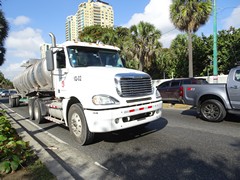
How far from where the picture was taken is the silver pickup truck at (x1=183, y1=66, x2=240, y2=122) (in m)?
7.00

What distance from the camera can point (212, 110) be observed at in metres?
7.59

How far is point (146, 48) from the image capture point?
73.6 feet

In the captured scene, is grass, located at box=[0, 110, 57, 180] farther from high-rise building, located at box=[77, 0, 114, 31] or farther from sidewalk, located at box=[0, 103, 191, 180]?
high-rise building, located at box=[77, 0, 114, 31]

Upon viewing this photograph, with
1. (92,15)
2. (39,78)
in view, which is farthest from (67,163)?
(92,15)

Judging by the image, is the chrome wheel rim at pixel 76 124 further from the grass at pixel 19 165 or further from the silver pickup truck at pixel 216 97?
the silver pickup truck at pixel 216 97

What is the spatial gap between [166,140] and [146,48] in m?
18.0

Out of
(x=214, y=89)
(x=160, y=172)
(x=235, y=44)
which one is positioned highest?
(x=235, y=44)

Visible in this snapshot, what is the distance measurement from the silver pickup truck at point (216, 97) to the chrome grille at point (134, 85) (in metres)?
3.13

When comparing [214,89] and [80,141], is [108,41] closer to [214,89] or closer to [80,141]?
[214,89]

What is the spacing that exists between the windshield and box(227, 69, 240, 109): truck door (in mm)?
3846

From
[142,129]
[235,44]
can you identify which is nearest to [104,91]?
[142,129]

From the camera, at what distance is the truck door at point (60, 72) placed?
19.8ft

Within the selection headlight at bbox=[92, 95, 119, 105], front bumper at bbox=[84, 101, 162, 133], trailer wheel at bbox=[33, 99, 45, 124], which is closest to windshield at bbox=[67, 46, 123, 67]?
headlight at bbox=[92, 95, 119, 105]

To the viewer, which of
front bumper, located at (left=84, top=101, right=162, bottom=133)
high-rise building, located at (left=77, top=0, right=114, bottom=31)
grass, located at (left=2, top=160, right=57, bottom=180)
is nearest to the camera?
grass, located at (left=2, top=160, right=57, bottom=180)
